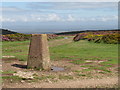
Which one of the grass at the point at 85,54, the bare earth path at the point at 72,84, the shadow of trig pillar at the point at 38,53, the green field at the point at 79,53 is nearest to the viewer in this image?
the bare earth path at the point at 72,84

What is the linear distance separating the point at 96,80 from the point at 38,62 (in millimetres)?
4875

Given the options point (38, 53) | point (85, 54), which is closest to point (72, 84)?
point (38, 53)

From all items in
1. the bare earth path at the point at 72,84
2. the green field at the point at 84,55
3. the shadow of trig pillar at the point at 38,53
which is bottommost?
the bare earth path at the point at 72,84

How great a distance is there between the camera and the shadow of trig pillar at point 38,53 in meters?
17.5

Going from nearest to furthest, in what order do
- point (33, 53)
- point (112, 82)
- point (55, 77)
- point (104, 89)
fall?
point (104, 89), point (112, 82), point (55, 77), point (33, 53)

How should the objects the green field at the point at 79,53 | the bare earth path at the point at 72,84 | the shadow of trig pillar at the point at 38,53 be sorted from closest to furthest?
the bare earth path at the point at 72,84 → the shadow of trig pillar at the point at 38,53 → the green field at the point at 79,53

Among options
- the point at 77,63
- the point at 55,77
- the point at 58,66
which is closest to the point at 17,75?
the point at 55,77

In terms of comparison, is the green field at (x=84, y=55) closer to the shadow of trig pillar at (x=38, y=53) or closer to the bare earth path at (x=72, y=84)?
the shadow of trig pillar at (x=38, y=53)

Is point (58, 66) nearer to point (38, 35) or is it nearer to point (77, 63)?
point (77, 63)

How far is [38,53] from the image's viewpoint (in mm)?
17469

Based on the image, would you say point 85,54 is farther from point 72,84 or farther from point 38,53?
point 72,84

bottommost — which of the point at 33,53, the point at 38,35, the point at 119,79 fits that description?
the point at 119,79

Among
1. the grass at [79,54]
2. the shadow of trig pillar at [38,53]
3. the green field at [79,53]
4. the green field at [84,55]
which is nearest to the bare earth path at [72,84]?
the green field at [84,55]

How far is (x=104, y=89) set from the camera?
12359mm
